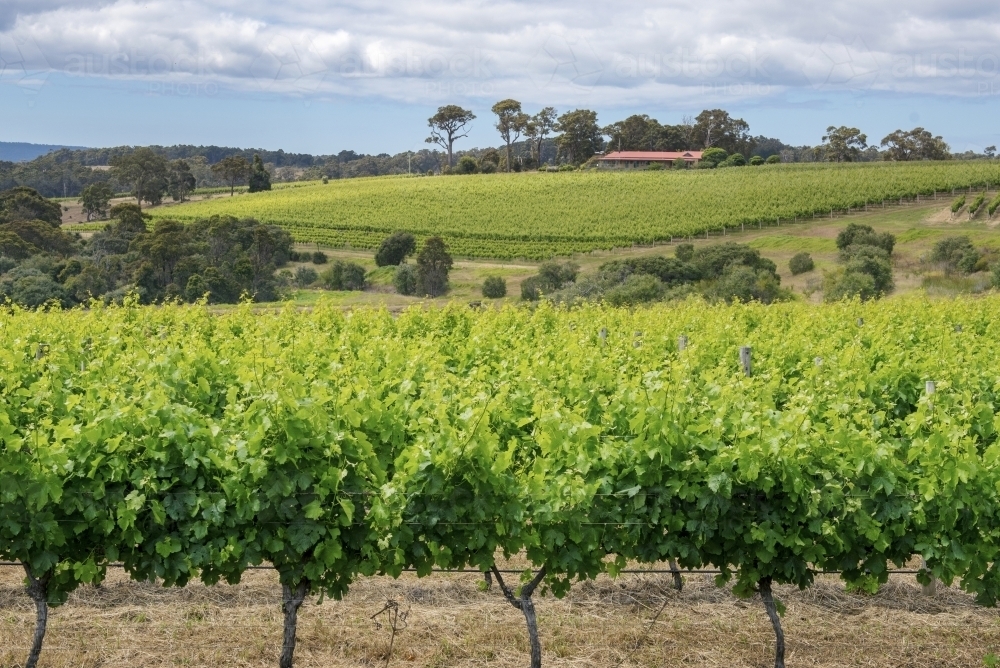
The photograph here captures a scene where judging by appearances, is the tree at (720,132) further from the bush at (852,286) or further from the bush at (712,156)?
the bush at (852,286)

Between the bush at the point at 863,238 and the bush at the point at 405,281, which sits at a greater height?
the bush at the point at 863,238

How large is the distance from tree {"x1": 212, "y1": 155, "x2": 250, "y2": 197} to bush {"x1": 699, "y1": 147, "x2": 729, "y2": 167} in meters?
A: 44.5

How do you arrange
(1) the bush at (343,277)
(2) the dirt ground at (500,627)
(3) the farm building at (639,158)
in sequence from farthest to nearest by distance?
(3) the farm building at (639,158) < (1) the bush at (343,277) < (2) the dirt ground at (500,627)

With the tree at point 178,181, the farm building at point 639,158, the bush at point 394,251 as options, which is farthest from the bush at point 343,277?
the farm building at point 639,158

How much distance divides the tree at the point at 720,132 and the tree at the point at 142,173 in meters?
54.5

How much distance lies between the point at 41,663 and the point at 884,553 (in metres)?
5.83

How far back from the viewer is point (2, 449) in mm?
6289

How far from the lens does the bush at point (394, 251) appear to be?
64.4 meters

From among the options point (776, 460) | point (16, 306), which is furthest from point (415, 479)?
point (16, 306)

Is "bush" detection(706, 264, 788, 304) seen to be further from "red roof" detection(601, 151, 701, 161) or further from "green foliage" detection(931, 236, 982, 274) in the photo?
"red roof" detection(601, 151, 701, 161)

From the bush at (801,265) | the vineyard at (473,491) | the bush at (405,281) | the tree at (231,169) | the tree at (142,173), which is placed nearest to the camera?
the vineyard at (473,491)

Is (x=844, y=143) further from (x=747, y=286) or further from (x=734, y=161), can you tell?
(x=747, y=286)

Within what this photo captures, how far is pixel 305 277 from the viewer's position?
5728 cm

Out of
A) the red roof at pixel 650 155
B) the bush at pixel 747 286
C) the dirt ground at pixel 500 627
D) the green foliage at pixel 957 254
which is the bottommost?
the bush at pixel 747 286
